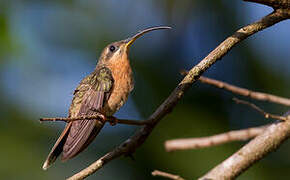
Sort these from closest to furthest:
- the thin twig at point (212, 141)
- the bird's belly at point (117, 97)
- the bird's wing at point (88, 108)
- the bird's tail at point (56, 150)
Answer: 1. the bird's wing at point (88, 108)
2. the bird's tail at point (56, 150)
3. the thin twig at point (212, 141)
4. the bird's belly at point (117, 97)

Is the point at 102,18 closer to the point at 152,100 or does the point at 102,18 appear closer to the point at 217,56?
the point at 152,100

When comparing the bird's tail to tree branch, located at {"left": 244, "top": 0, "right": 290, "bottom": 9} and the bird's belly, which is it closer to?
the bird's belly

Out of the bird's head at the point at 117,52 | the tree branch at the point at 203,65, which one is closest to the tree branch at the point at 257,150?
the tree branch at the point at 203,65

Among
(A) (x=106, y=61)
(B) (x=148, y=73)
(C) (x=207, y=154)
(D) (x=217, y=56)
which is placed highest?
(D) (x=217, y=56)

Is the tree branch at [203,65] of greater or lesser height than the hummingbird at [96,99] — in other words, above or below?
above

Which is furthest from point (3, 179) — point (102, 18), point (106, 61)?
point (102, 18)

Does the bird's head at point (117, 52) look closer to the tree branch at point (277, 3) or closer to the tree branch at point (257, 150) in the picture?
the tree branch at point (257, 150)
